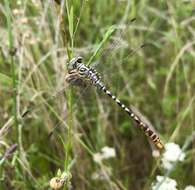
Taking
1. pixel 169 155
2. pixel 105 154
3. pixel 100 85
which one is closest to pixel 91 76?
pixel 100 85

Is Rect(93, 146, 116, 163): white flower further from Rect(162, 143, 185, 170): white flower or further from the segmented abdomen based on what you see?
the segmented abdomen

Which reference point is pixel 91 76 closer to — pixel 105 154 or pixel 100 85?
pixel 100 85

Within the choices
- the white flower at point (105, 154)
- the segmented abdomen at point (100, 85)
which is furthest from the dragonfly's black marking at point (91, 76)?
the white flower at point (105, 154)

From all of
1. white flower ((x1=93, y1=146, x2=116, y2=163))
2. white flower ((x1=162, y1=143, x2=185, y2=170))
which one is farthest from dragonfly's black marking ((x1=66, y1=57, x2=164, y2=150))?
white flower ((x1=93, y1=146, x2=116, y2=163))

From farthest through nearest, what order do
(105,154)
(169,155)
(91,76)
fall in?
1. (105,154)
2. (169,155)
3. (91,76)

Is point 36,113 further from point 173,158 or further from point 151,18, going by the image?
point 151,18

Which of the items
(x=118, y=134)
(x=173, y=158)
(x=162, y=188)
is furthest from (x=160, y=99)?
(x=162, y=188)

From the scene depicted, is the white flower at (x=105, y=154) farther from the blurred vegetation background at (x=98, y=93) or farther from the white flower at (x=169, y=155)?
the white flower at (x=169, y=155)

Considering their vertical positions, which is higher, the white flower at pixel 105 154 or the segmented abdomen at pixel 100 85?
the segmented abdomen at pixel 100 85

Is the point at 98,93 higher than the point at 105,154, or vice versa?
the point at 98,93

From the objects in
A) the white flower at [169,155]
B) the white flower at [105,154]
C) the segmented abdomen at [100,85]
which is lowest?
the white flower at [105,154]
